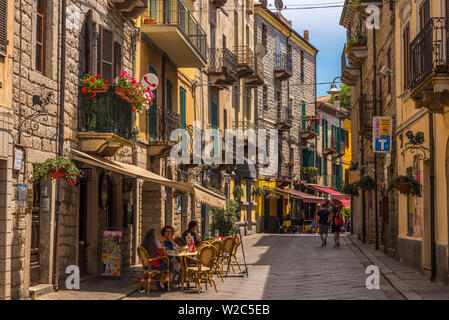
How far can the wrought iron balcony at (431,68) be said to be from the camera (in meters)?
11.8

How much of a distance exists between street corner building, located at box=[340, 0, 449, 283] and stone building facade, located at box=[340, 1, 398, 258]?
35 millimetres

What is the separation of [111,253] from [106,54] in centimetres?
427

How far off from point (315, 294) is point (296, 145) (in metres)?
32.5

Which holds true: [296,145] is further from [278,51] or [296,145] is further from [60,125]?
[60,125]

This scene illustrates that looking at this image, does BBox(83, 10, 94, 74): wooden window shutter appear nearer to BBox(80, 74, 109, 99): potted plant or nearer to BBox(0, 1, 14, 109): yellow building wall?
BBox(80, 74, 109, 99): potted plant

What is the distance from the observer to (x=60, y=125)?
41.4ft

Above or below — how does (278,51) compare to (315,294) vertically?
above

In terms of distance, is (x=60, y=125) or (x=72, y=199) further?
(x=72, y=199)

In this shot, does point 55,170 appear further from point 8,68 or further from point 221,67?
point 221,67

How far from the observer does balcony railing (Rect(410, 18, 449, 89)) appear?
1209 centimetres

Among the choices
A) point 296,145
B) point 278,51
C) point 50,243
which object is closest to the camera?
point 50,243

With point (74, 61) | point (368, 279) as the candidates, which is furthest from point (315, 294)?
point (74, 61)

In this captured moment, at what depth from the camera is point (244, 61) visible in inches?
1314

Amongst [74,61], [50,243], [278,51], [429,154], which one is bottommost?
[50,243]
